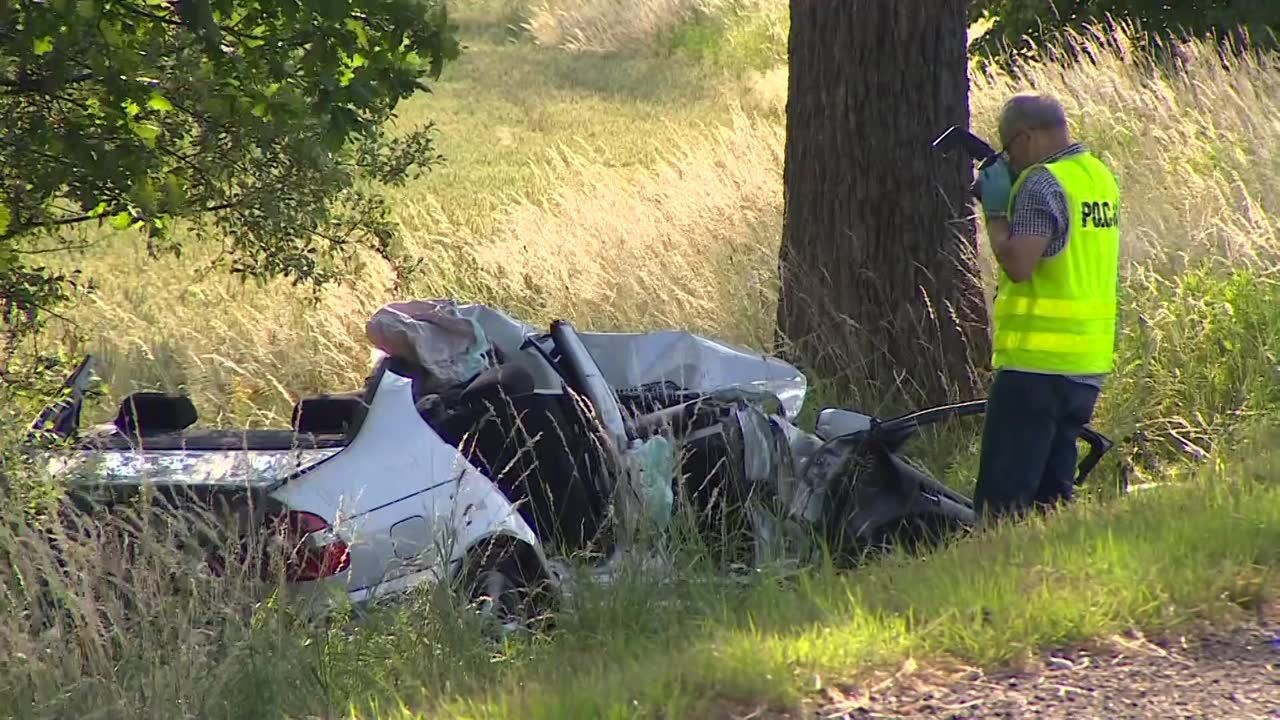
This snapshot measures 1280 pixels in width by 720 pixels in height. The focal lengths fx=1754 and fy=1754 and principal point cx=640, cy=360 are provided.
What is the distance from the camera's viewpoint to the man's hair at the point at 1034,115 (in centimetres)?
646

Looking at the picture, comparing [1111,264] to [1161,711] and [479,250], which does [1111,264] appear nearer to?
[1161,711]

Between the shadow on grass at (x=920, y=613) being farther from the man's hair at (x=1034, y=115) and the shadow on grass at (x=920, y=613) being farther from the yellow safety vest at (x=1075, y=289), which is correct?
the man's hair at (x=1034, y=115)

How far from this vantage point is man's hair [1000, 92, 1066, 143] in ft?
21.2

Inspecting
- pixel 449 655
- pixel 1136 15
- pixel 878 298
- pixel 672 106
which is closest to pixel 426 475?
pixel 449 655

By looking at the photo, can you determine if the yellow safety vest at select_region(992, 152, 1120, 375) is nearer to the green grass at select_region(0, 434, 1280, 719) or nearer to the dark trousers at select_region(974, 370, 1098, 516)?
the dark trousers at select_region(974, 370, 1098, 516)

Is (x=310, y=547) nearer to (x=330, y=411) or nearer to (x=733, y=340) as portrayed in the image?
(x=330, y=411)

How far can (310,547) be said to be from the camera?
517 centimetres

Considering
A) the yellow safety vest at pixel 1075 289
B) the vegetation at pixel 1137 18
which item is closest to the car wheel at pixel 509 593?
the yellow safety vest at pixel 1075 289

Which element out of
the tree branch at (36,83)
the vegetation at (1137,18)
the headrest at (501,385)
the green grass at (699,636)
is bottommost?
the green grass at (699,636)

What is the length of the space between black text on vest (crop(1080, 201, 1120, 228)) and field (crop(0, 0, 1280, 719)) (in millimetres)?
988

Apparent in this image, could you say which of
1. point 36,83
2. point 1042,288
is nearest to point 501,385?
point 36,83

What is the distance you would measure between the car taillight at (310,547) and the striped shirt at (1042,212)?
2.75m

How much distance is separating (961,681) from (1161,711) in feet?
1.50

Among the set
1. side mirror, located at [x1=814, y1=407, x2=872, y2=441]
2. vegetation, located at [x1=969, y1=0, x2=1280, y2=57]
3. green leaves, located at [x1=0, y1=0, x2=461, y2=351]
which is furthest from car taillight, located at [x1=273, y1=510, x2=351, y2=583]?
vegetation, located at [x1=969, y1=0, x2=1280, y2=57]
